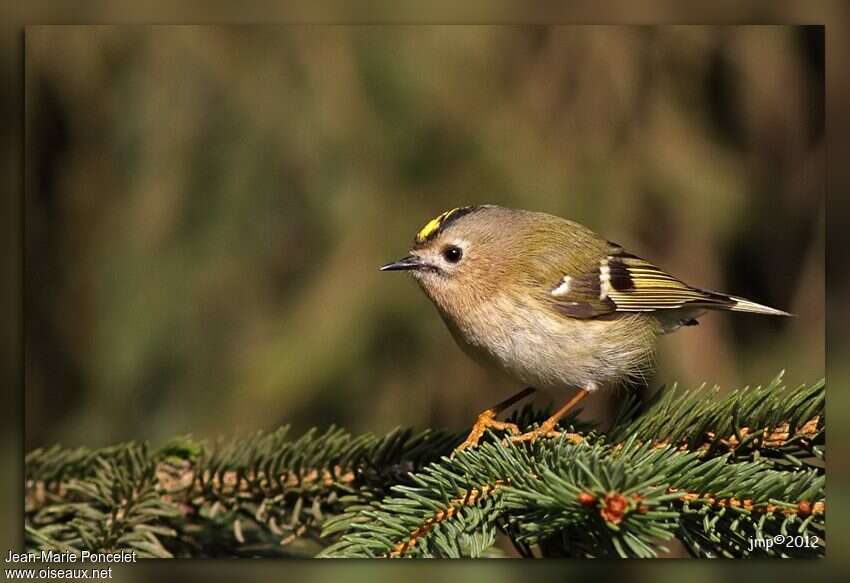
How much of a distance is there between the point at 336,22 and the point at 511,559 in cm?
97

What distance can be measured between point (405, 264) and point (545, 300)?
24cm

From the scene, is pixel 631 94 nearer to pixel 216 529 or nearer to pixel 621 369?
pixel 621 369

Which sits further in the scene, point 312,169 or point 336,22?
point 312,169

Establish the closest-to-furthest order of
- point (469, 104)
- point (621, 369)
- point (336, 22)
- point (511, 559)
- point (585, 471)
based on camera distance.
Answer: point (585, 471) → point (511, 559) → point (621, 369) → point (336, 22) → point (469, 104)

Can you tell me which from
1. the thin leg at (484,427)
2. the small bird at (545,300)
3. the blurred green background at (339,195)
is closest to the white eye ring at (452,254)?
the small bird at (545,300)

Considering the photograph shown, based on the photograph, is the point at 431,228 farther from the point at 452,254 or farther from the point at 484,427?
the point at 484,427

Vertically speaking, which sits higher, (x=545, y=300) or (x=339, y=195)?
(x=339, y=195)

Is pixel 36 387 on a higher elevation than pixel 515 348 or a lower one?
lower

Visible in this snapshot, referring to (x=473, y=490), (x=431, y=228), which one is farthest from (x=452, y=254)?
(x=473, y=490)

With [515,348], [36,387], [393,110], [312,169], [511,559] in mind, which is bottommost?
[511,559]

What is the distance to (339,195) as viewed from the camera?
6.50ft

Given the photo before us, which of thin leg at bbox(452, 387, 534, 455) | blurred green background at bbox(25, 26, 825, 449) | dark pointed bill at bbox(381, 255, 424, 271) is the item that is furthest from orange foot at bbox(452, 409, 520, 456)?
blurred green background at bbox(25, 26, 825, 449)

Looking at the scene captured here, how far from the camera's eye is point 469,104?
1946 mm

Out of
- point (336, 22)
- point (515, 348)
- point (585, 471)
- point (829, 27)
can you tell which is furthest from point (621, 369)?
point (336, 22)
